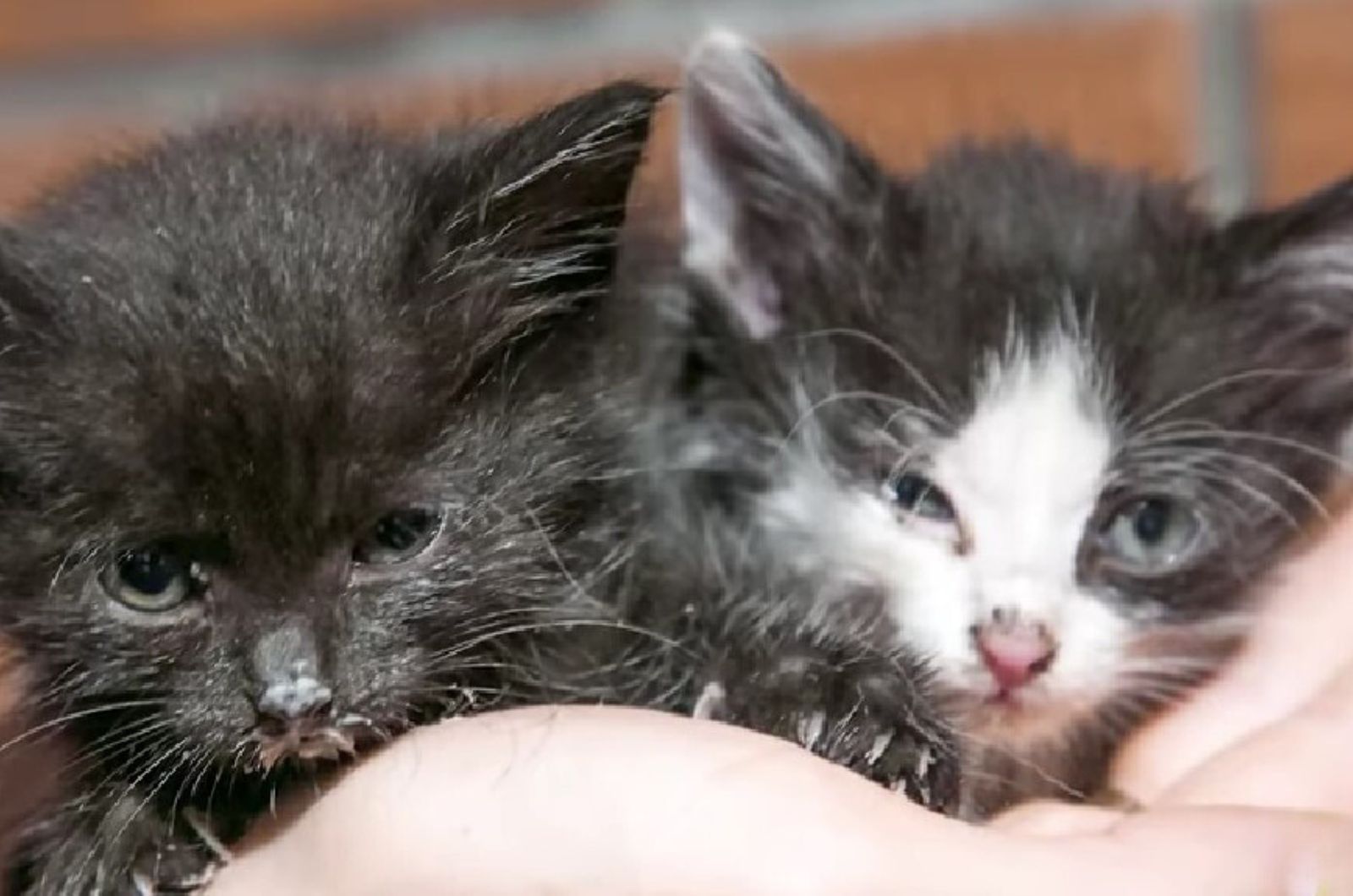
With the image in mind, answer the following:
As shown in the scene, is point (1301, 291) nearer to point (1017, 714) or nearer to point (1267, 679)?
point (1267, 679)

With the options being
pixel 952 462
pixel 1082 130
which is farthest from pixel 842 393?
pixel 1082 130

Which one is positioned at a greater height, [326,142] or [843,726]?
[326,142]

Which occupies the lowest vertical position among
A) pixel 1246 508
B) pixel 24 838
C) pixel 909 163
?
pixel 24 838

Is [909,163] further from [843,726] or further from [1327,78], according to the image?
[843,726]

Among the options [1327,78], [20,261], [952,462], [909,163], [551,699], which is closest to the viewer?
[20,261]

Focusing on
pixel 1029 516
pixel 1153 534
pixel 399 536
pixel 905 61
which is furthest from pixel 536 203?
pixel 905 61

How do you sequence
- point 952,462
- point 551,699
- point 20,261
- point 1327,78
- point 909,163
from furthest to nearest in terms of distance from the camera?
point 1327,78 < point 909,163 < point 952,462 < point 551,699 < point 20,261
